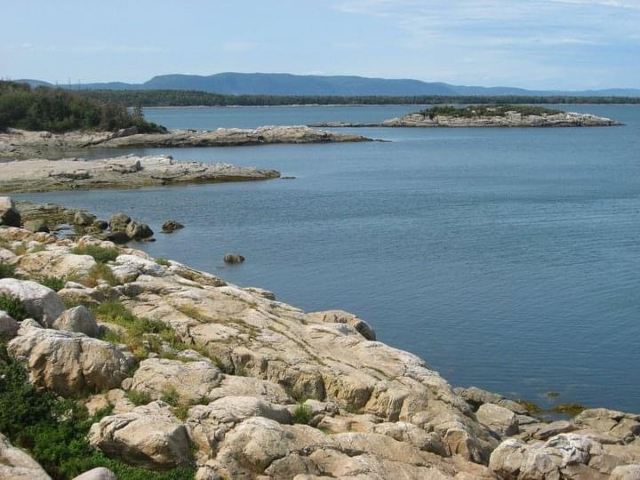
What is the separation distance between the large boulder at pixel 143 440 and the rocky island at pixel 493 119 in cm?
15302

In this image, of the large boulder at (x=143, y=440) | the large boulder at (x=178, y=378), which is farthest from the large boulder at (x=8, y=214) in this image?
the large boulder at (x=143, y=440)

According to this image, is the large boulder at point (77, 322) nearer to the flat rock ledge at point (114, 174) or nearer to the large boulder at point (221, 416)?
the large boulder at point (221, 416)

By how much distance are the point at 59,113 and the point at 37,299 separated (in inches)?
4096

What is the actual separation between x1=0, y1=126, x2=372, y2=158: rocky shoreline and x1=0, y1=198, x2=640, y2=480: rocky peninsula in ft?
252

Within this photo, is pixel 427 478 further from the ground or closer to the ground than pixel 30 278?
closer to the ground

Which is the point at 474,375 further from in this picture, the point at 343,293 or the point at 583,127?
the point at 583,127

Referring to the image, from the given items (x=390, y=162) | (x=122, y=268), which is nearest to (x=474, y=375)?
(x=122, y=268)

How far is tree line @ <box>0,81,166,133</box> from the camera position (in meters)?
109

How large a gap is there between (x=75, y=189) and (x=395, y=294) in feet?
131

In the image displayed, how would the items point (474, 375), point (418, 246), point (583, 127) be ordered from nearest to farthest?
point (474, 375)
point (418, 246)
point (583, 127)

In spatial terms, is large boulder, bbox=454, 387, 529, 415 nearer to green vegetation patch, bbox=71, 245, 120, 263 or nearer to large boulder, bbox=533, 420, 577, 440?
large boulder, bbox=533, 420, 577, 440

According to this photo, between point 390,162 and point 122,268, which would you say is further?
point 390,162

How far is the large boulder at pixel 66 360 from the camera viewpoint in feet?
42.5

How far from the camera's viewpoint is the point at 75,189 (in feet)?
214
